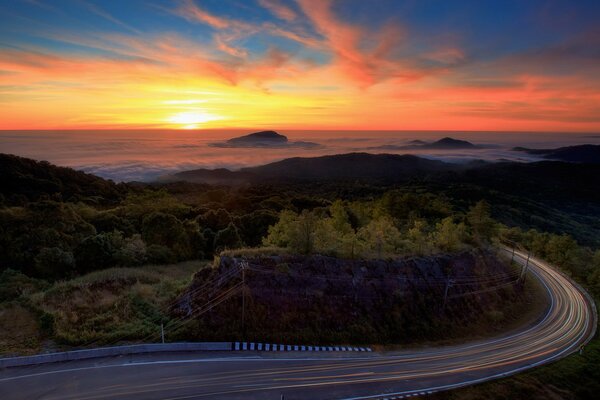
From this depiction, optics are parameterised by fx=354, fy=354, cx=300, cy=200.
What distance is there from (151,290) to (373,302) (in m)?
20.5

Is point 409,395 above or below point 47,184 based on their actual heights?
below

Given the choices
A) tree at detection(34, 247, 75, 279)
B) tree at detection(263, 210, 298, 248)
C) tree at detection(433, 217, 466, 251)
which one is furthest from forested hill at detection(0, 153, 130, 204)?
tree at detection(433, 217, 466, 251)

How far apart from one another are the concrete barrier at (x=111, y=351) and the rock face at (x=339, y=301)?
1091mm

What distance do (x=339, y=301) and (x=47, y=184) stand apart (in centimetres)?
8166

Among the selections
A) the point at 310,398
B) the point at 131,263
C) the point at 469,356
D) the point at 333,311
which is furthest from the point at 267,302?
the point at 131,263

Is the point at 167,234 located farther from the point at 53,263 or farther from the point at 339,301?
the point at 339,301

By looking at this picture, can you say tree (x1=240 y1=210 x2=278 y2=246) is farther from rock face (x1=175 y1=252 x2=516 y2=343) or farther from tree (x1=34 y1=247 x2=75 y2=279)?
rock face (x1=175 y1=252 x2=516 y2=343)

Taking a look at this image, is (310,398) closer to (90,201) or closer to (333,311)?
(333,311)

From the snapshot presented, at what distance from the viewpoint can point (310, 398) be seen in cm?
2178

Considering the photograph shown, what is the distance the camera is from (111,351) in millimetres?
23438

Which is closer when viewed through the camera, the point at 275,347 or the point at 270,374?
the point at 270,374

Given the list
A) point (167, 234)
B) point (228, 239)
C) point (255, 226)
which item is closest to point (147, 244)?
point (167, 234)

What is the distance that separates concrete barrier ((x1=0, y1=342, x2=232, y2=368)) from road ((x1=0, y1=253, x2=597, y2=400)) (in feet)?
1.52

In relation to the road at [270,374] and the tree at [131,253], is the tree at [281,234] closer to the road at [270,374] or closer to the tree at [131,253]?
the road at [270,374]
